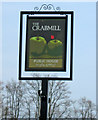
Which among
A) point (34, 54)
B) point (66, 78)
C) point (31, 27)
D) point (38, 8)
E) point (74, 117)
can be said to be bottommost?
point (74, 117)

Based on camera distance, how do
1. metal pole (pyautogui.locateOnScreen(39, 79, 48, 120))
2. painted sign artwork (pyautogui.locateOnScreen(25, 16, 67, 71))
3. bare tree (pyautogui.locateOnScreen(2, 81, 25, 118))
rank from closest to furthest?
metal pole (pyautogui.locateOnScreen(39, 79, 48, 120))
painted sign artwork (pyautogui.locateOnScreen(25, 16, 67, 71))
bare tree (pyautogui.locateOnScreen(2, 81, 25, 118))

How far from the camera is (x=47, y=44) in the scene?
28.5 feet

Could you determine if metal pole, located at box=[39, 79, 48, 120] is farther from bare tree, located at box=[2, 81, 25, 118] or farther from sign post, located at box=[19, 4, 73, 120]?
bare tree, located at box=[2, 81, 25, 118]

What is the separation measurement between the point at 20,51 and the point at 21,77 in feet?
2.36

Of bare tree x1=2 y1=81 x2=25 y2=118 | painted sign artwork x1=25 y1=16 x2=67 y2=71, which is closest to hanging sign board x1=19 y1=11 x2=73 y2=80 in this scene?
painted sign artwork x1=25 y1=16 x2=67 y2=71

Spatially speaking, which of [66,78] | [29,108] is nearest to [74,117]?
[29,108]

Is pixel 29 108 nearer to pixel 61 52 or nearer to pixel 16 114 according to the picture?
pixel 16 114

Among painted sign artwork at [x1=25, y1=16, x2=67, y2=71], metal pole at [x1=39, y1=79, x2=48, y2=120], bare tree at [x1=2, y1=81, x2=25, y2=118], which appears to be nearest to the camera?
metal pole at [x1=39, y1=79, x2=48, y2=120]

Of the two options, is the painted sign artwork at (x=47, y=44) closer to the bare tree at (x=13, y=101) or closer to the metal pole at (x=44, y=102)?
the metal pole at (x=44, y=102)

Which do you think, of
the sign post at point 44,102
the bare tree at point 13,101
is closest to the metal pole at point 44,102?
the sign post at point 44,102

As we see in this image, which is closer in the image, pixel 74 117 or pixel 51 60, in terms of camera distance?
pixel 51 60

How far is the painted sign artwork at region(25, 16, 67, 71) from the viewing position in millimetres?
8648

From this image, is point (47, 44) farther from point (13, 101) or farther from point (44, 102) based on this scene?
point (13, 101)

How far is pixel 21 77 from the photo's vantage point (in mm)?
8734
